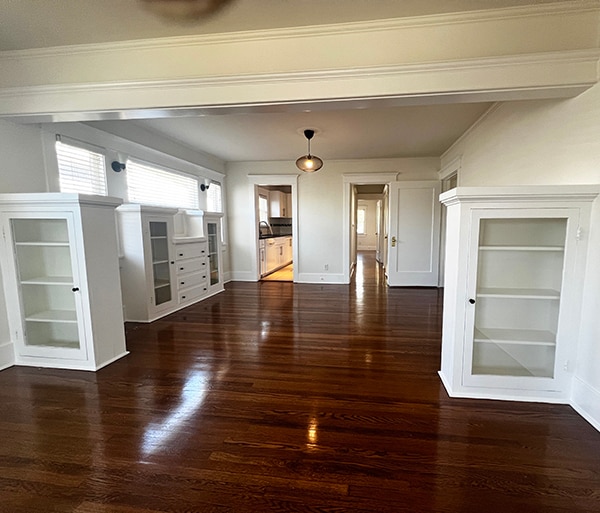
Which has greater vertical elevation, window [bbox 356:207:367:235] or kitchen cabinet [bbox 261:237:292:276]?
window [bbox 356:207:367:235]

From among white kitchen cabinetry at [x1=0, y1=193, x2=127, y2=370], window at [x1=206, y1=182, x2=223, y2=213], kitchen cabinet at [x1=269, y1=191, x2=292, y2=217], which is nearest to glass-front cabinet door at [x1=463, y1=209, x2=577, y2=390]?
white kitchen cabinetry at [x1=0, y1=193, x2=127, y2=370]

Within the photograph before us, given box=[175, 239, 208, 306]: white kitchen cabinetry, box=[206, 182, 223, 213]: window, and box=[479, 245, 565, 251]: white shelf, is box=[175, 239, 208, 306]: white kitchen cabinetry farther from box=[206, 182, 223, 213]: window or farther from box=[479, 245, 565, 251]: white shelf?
box=[479, 245, 565, 251]: white shelf

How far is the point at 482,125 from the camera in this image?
3.73 meters

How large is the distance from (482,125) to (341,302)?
3093mm

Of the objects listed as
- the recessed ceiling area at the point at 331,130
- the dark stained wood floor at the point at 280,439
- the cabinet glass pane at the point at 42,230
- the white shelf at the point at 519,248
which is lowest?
the dark stained wood floor at the point at 280,439

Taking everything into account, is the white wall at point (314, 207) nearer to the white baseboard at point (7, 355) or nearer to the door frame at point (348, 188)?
the door frame at point (348, 188)

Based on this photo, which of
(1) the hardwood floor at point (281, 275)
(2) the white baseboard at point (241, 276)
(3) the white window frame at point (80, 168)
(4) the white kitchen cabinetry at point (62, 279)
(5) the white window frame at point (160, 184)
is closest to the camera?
(4) the white kitchen cabinetry at point (62, 279)

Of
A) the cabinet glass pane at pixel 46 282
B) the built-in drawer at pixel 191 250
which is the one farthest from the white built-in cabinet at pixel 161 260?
the cabinet glass pane at pixel 46 282

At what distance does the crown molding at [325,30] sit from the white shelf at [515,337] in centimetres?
215

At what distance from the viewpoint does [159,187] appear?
15.5 feet

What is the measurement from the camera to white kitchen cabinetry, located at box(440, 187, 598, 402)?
2.00 metres

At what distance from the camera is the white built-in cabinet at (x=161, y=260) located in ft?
12.9

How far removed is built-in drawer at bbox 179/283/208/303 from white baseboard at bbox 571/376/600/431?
Answer: 455 cm

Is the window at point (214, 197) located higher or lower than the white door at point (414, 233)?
higher
